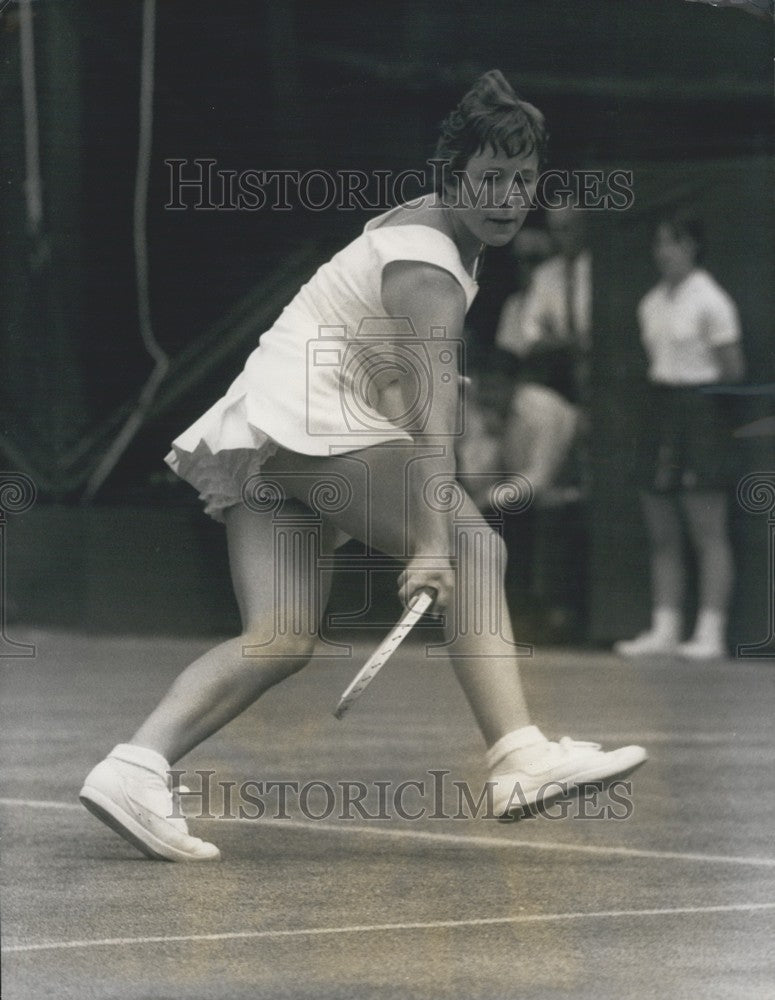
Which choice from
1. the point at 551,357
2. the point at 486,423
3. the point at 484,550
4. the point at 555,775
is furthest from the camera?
the point at 551,357

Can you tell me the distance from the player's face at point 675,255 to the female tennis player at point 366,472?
15.9ft

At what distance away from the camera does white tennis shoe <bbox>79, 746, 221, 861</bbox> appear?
4.62 m

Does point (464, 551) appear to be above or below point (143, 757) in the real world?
above

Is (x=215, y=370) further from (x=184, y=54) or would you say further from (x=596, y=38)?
(x=596, y=38)

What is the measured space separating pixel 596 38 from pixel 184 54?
5.67 ft

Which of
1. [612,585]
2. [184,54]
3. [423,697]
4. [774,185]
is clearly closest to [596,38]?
[774,185]

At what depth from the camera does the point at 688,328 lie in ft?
31.7

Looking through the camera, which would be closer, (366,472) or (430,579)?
(430,579)

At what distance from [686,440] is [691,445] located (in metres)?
0.03

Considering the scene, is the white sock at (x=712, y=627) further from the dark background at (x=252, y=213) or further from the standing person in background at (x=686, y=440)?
the dark background at (x=252, y=213)

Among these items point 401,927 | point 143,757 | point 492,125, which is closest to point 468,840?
point 143,757

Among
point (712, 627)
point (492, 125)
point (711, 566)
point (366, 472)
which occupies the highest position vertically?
point (492, 125)

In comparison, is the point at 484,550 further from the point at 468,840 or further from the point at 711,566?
the point at 711,566

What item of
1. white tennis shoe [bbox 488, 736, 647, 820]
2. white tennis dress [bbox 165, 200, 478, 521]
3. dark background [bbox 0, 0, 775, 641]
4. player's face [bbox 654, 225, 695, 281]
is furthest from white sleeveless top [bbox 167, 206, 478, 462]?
player's face [bbox 654, 225, 695, 281]
